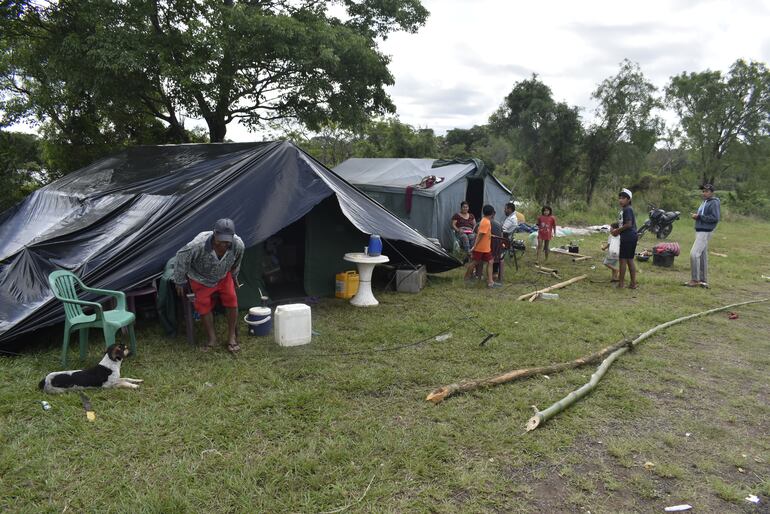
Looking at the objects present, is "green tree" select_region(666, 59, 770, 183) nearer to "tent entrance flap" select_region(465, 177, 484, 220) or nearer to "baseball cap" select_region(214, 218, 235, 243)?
"tent entrance flap" select_region(465, 177, 484, 220)

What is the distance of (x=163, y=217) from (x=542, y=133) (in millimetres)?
14010

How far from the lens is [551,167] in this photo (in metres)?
16.9

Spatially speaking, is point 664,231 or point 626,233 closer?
point 626,233

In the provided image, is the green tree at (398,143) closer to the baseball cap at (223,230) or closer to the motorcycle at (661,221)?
the motorcycle at (661,221)

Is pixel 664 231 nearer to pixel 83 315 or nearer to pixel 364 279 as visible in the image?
pixel 364 279

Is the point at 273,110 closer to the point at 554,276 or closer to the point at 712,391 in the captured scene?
the point at 554,276

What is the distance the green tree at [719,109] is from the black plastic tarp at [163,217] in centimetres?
2011

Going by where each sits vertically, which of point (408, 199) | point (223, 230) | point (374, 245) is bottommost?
point (374, 245)

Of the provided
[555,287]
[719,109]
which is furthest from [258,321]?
[719,109]

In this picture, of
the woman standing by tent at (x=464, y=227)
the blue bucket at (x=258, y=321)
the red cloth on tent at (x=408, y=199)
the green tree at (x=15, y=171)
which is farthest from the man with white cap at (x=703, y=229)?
the green tree at (x=15, y=171)

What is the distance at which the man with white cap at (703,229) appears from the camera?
709 cm

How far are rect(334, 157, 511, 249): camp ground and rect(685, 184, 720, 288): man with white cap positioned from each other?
13.4 feet

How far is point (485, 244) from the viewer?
23.4ft

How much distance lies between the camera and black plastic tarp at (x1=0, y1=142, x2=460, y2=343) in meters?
4.64
